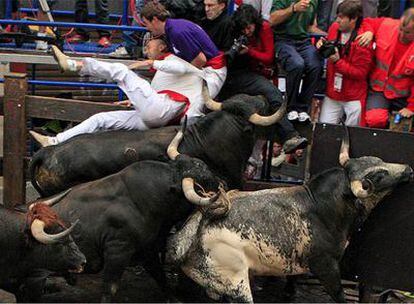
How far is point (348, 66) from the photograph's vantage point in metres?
8.06

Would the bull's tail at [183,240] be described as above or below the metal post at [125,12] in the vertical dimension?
below

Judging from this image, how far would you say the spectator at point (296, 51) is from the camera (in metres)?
8.06

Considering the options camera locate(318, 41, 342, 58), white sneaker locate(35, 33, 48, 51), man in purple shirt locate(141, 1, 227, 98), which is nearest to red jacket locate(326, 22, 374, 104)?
camera locate(318, 41, 342, 58)

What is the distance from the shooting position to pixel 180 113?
7.89 m

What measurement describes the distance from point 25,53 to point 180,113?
8.08ft

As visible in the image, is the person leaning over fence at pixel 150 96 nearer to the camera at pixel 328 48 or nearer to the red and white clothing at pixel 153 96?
the red and white clothing at pixel 153 96

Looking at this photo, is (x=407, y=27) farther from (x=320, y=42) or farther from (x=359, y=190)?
(x=359, y=190)

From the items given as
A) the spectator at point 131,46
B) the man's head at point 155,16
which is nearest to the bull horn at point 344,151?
the man's head at point 155,16

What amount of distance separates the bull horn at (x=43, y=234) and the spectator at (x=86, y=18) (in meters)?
4.55

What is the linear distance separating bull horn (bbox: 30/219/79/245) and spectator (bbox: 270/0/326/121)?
2.72 m

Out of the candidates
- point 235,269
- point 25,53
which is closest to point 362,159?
point 235,269

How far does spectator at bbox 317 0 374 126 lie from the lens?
8.05m

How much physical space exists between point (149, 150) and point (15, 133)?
A: 5.05ft

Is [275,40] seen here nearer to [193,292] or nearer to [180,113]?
[180,113]
